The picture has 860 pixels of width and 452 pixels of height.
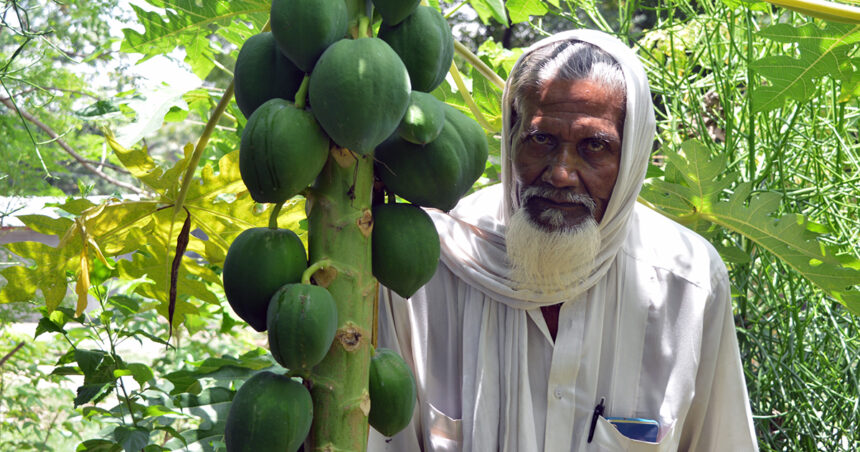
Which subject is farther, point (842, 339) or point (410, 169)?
point (842, 339)

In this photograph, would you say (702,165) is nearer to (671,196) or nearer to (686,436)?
(671,196)

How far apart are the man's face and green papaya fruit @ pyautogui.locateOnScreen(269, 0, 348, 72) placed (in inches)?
35.7

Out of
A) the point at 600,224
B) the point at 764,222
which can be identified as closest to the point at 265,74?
the point at 600,224

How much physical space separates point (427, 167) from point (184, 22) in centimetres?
74

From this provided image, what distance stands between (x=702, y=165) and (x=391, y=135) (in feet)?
3.84

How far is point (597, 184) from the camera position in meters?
1.72

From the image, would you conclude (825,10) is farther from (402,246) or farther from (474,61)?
(402,246)

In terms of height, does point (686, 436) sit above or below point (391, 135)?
below

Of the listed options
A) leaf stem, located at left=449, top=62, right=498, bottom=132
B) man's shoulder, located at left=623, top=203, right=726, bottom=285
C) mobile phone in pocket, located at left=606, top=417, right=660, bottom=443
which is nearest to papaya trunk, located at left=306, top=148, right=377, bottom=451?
leaf stem, located at left=449, top=62, right=498, bottom=132

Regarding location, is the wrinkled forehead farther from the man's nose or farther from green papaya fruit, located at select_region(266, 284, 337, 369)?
green papaya fruit, located at select_region(266, 284, 337, 369)

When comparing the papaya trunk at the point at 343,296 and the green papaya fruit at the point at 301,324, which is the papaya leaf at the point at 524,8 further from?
the green papaya fruit at the point at 301,324

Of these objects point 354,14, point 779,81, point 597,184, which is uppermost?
point 354,14

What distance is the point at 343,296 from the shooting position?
0.85 meters

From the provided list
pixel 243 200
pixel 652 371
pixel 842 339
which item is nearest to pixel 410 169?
pixel 243 200
